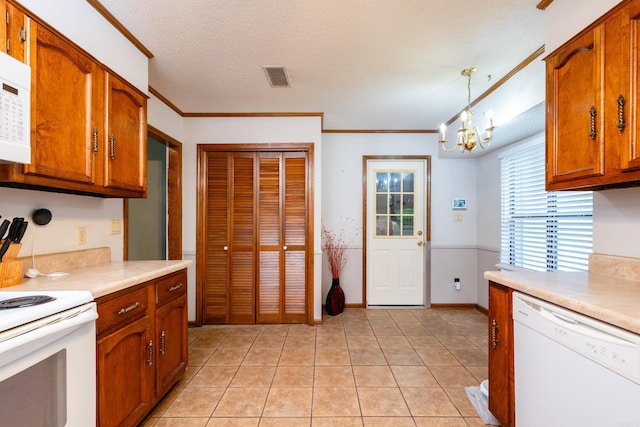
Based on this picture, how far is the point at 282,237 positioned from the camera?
3400 millimetres

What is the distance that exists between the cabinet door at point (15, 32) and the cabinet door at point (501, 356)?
259 centimetres

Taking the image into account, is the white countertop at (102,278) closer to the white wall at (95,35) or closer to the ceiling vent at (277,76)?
the white wall at (95,35)

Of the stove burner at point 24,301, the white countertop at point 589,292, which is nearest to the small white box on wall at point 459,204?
the white countertop at point 589,292

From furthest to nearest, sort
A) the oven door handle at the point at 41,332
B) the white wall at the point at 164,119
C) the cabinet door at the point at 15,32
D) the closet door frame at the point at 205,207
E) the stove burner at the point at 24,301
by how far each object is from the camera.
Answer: the closet door frame at the point at 205,207
the white wall at the point at 164,119
the cabinet door at the point at 15,32
the stove burner at the point at 24,301
the oven door handle at the point at 41,332

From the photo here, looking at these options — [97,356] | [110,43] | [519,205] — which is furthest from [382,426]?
[110,43]

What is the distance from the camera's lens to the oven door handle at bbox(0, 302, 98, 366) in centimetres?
90

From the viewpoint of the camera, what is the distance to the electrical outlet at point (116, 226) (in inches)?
87.1

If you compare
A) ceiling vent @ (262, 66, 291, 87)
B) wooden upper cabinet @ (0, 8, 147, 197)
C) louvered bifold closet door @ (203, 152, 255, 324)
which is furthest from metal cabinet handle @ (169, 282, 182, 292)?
ceiling vent @ (262, 66, 291, 87)

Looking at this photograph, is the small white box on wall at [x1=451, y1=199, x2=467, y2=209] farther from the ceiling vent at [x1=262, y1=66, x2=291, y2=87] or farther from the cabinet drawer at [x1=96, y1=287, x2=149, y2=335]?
the cabinet drawer at [x1=96, y1=287, x2=149, y2=335]

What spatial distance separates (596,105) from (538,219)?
185 cm

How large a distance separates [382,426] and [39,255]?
7.28 ft

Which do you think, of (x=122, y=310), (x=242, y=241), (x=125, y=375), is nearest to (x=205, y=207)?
(x=242, y=241)

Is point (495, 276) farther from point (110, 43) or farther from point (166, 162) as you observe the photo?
point (166, 162)

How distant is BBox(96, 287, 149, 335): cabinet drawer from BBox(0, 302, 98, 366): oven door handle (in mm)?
115
